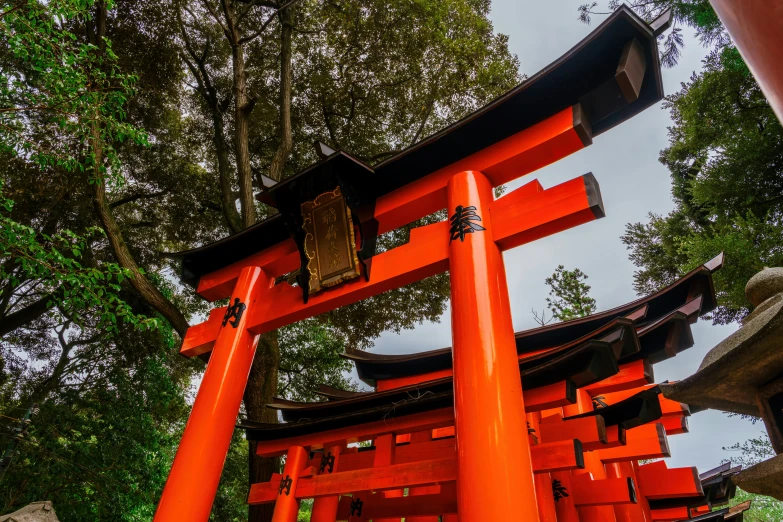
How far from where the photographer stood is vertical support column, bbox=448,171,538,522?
2582mm

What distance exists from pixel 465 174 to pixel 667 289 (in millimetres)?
3268

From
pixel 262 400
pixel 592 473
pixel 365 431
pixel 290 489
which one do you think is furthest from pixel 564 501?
pixel 262 400

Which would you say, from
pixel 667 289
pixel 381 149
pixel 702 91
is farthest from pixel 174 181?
pixel 702 91

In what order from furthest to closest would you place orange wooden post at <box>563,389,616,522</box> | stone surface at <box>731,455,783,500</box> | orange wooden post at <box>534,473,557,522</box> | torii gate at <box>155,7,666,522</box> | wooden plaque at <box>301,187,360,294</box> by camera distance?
orange wooden post at <box>563,389,616,522</box>
wooden plaque at <box>301,187,360,294</box>
orange wooden post at <box>534,473,557,522</box>
torii gate at <box>155,7,666,522</box>
stone surface at <box>731,455,783,500</box>

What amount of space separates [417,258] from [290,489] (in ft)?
10.7

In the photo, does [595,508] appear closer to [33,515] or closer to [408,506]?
[408,506]

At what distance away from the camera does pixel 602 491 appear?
4711 mm

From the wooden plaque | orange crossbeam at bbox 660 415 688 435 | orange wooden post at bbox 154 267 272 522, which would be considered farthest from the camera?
orange crossbeam at bbox 660 415 688 435

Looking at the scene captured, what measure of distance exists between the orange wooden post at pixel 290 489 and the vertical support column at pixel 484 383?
123 inches

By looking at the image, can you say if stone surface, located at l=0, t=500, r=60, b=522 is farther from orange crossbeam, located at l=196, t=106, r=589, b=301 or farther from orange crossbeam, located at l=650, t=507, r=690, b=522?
orange crossbeam, located at l=650, t=507, r=690, b=522

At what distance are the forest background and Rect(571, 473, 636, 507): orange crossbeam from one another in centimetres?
472

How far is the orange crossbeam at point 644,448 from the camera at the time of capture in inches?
185

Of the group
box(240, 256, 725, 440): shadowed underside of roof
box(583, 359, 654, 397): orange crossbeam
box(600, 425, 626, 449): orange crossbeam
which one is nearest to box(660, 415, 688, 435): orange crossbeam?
box(240, 256, 725, 440): shadowed underside of roof

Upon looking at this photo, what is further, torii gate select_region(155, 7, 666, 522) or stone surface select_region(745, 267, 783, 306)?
torii gate select_region(155, 7, 666, 522)
